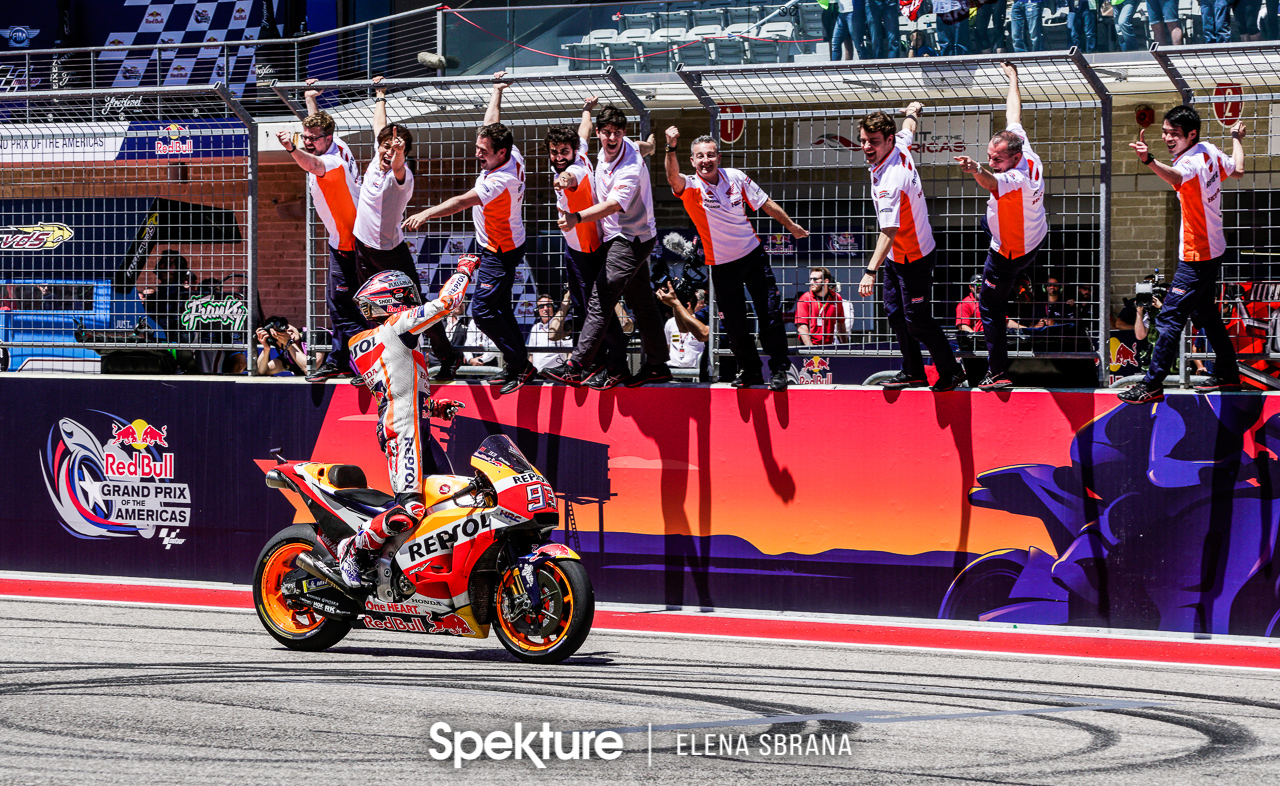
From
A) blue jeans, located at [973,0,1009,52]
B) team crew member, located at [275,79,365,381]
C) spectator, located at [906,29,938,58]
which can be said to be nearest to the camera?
team crew member, located at [275,79,365,381]

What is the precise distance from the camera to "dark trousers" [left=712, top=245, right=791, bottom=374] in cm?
921

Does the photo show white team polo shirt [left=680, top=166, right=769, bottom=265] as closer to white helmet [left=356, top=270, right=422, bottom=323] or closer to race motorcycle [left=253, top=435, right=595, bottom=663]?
white helmet [left=356, top=270, right=422, bottom=323]

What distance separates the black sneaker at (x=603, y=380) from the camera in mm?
9406

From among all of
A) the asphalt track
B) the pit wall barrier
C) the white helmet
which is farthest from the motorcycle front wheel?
the pit wall barrier

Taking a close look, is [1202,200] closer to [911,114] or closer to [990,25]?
[911,114]

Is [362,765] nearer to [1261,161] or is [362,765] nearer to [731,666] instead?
[731,666]

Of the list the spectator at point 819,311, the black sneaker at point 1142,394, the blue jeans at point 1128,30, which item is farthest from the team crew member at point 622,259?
the blue jeans at point 1128,30

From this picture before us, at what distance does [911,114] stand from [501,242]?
3074 millimetres

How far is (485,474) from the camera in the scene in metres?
7.22

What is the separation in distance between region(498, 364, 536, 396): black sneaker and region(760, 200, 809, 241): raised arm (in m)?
2.09

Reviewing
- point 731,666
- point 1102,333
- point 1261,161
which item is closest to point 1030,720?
point 731,666

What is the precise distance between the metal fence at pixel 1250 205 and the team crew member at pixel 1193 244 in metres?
0.33

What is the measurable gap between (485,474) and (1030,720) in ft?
10.2

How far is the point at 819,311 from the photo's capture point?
30.5 ft
